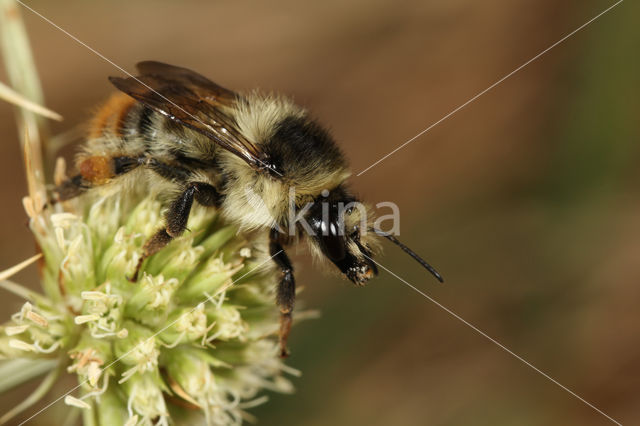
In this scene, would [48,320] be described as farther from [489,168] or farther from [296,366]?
[489,168]

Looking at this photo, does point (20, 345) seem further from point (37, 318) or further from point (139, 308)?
point (139, 308)

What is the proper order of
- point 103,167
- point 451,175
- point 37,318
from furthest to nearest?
point 451,175 < point 103,167 < point 37,318

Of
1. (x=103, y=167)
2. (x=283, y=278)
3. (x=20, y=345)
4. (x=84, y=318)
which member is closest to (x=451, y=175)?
(x=283, y=278)

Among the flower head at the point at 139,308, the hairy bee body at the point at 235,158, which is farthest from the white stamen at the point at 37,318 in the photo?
the hairy bee body at the point at 235,158

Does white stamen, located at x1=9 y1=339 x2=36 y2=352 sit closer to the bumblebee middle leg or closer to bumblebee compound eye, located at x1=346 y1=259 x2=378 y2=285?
the bumblebee middle leg

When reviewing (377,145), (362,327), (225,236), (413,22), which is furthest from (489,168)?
(225,236)

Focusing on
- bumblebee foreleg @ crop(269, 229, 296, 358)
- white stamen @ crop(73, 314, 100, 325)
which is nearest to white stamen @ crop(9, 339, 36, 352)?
white stamen @ crop(73, 314, 100, 325)
